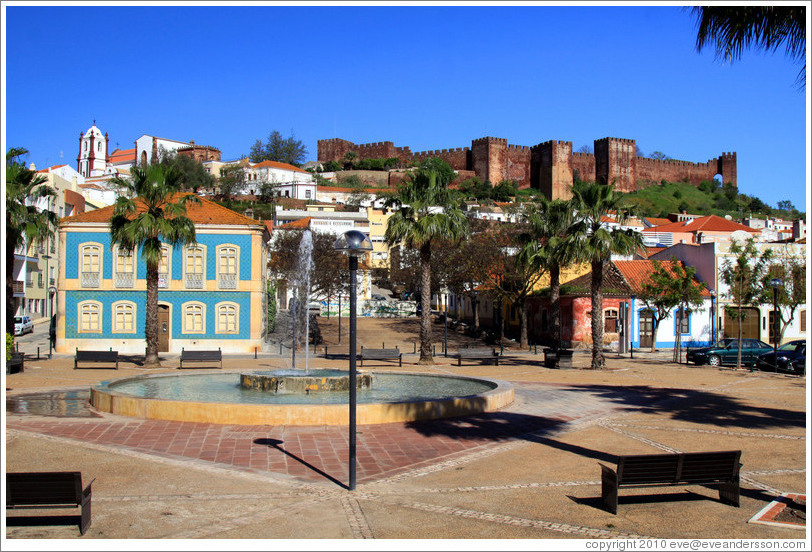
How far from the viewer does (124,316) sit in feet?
115

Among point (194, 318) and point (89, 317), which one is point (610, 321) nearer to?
point (194, 318)

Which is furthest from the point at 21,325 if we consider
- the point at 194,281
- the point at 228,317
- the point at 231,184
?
the point at 231,184

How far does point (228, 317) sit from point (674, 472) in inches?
1163

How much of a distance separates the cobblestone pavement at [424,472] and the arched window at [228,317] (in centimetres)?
1750

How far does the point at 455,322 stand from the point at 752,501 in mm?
45072

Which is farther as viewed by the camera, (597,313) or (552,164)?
(552,164)

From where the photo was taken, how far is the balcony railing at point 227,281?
35625mm

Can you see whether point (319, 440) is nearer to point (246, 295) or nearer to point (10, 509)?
point (10, 509)

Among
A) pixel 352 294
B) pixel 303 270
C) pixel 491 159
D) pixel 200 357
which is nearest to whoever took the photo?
pixel 352 294

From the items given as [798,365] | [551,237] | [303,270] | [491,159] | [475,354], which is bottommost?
[798,365]

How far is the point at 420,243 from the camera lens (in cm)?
2784

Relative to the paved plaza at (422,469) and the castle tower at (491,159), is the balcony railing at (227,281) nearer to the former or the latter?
the paved plaza at (422,469)

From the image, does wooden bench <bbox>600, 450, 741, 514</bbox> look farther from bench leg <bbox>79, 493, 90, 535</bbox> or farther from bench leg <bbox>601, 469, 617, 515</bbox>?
bench leg <bbox>79, 493, 90, 535</bbox>

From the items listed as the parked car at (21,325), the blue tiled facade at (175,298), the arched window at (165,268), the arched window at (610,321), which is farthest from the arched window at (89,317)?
the arched window at (610,321)
